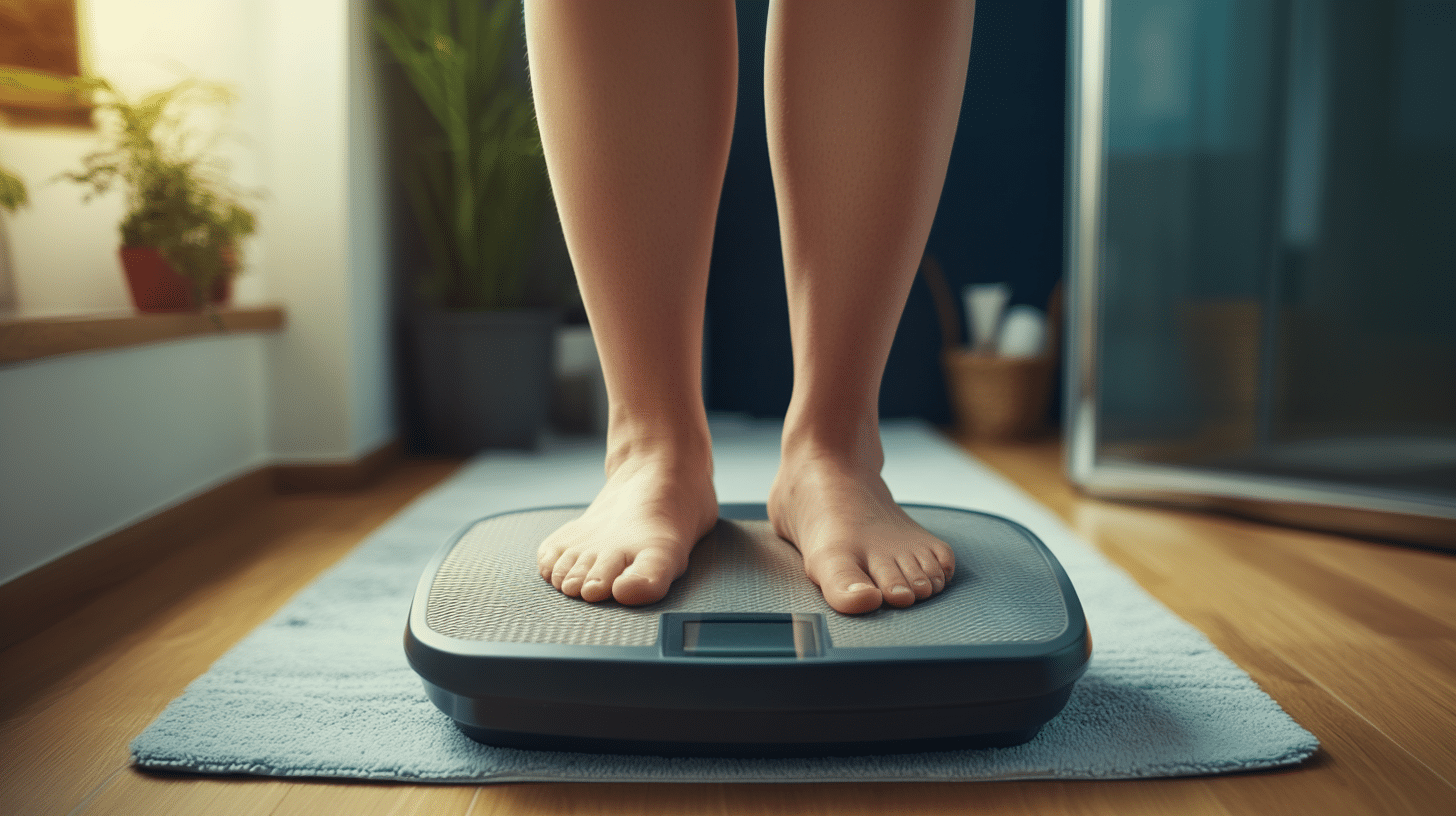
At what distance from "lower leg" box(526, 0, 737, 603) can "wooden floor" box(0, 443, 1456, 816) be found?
210 millimetres

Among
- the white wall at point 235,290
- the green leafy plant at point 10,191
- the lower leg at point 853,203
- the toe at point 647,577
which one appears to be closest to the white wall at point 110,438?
the white wall at point 235,290

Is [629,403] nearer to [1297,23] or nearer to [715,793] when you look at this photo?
[715,793]

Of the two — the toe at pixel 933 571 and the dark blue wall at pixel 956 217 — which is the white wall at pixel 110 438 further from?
the dark blue wall at pixel 956 217

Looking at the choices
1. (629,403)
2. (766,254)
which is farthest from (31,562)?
(766,254)

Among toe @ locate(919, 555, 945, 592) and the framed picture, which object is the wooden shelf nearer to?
the framed picture

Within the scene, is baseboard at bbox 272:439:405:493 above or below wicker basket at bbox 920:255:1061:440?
below

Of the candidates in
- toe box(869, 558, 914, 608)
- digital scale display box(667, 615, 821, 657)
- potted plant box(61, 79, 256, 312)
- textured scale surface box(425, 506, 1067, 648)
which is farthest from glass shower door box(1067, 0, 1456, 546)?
potted plant box(61, 79, 256, 312)

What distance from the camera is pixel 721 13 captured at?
0.76 metres

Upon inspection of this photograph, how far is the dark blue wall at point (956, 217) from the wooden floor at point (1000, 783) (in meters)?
0.91

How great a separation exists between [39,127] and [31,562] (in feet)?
1.71

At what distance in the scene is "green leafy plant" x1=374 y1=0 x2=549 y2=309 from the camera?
1.61 m

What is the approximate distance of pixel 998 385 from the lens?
1.88 meters

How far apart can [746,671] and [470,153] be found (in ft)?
4.54

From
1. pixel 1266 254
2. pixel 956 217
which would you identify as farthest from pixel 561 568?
pixel 956 217
